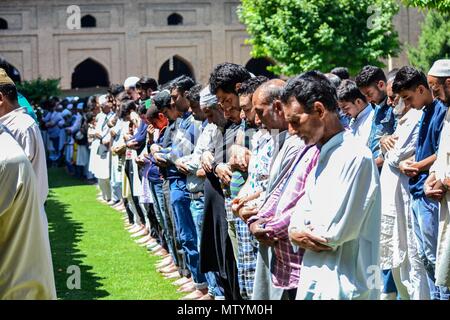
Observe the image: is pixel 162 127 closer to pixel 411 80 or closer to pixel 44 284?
pixel 411 80

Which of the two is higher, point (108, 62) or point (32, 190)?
point (108, 62)

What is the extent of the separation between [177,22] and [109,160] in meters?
28.0

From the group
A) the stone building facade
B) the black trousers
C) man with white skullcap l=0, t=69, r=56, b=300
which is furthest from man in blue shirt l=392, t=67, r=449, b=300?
the stone building facade

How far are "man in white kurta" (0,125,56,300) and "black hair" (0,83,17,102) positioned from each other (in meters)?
2.33

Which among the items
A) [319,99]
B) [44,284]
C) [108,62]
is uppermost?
[108,62]

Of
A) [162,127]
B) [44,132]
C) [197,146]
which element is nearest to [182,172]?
[197,146]

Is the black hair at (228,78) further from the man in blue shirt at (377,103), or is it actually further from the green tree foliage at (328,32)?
the green tree foliage at (328,32)

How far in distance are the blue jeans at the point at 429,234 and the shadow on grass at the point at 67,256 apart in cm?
258

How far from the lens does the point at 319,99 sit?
4.32m

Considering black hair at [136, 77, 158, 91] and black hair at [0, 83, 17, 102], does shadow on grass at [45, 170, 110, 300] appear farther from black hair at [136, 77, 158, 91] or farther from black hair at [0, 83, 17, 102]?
black hair at [136, 77, 158, 91]

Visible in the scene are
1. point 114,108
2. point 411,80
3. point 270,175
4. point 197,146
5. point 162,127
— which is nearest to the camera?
point 270,175

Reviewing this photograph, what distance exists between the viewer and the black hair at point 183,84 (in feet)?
29.1

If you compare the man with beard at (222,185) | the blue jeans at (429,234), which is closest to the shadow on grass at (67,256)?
the man with beard at (222,185)

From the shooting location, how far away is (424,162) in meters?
6.59
